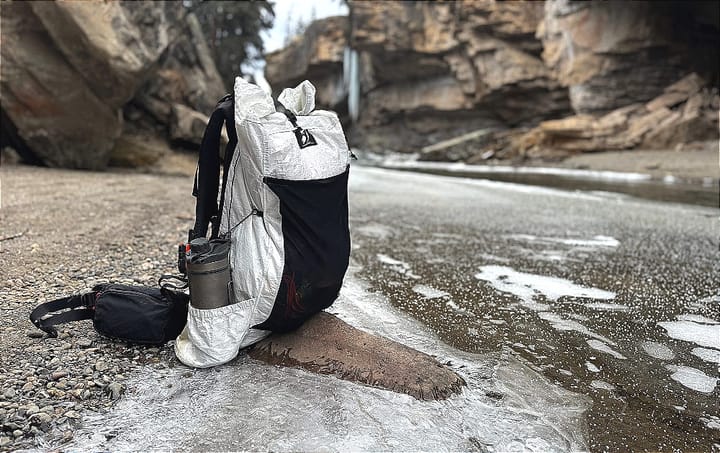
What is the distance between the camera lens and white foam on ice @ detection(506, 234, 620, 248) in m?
4.52

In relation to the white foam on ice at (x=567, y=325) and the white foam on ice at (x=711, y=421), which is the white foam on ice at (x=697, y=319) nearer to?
the white foam on ice at (x=567, y=325)

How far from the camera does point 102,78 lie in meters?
7.50

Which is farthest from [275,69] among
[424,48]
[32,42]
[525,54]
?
[32,42]

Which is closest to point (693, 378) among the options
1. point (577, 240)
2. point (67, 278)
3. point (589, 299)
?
point (589, 299)

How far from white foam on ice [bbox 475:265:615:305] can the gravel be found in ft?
6.68

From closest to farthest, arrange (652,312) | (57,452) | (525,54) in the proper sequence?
(57,452)
(652,312)
(525,54)

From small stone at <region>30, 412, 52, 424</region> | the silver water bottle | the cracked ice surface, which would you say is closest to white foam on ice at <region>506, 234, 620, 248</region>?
the cracked ice surface

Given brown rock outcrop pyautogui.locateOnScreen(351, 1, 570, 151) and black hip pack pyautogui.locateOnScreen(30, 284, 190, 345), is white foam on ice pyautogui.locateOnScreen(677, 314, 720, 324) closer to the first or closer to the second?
black hip pack pyautogui.locateOnScreen(30, 284, 190, 345)

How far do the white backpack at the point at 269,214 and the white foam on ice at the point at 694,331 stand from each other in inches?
68.1

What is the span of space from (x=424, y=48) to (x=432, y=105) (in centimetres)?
354

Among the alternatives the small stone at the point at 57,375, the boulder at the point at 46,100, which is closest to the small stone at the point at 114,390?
the small stone at the point at 57,375

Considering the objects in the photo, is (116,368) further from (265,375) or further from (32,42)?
(32,42)

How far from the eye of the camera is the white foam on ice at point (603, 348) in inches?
84.1

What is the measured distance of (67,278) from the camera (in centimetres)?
265
